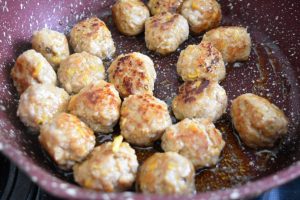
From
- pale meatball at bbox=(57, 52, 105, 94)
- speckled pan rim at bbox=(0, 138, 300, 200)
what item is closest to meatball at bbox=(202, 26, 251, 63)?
pale meatball at bbox=(57, 52, 105, 94)

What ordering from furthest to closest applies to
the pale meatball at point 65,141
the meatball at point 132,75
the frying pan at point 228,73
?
the meatball at point 132,75 < the frying pan at point 228,73 < the pale meatball at point 65,141

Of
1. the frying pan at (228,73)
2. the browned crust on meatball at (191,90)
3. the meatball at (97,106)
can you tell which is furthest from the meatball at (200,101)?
the meatball at (97,106)

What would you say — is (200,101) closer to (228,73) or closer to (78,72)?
(228,73)

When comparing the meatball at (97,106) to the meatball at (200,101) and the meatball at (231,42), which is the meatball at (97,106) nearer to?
the meatball at (200,101)

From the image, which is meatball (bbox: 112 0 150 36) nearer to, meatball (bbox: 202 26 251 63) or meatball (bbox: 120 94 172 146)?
meatball (bbox: 202 26 251 63)

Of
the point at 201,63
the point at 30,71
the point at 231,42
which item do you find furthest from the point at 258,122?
the point at 30,71

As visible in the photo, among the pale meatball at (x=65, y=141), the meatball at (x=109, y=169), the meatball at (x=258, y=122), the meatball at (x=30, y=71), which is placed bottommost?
the meatball at (x=258, y=122)

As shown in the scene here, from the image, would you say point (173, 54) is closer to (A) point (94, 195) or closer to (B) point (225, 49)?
(B) point (225, 49)
